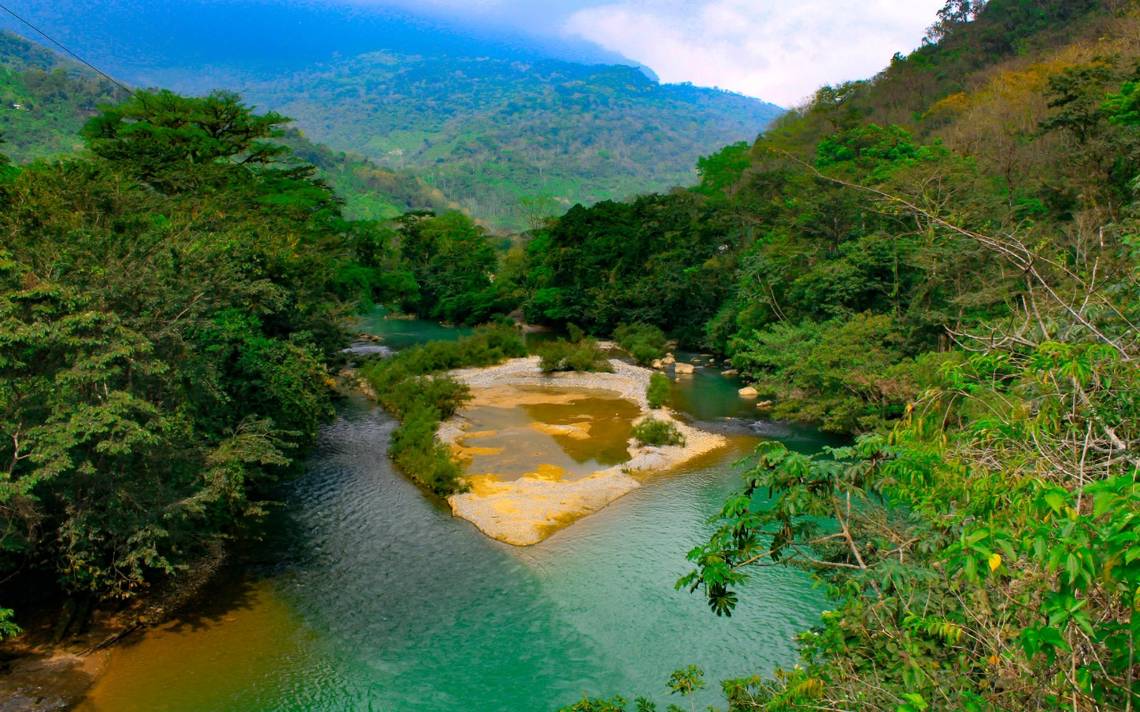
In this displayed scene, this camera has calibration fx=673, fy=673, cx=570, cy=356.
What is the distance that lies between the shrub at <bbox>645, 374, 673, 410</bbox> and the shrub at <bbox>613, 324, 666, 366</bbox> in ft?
21.9

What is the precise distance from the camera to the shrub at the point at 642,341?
31484 millimetres

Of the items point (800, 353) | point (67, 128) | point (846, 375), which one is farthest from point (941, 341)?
point (67, 128)

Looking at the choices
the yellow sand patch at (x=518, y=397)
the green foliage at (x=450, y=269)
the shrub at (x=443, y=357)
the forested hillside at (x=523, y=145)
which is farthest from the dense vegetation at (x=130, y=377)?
the forested hillside at (x=523, y=145)

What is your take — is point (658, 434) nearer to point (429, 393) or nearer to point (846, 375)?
point (846, 375)

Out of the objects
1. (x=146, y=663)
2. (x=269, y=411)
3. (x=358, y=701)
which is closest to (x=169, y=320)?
(x=269, y=411)

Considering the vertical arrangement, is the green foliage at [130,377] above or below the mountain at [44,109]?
below

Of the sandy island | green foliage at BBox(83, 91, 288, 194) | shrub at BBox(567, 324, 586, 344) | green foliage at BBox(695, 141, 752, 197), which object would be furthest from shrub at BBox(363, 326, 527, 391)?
green foliage at BBox(695, 141, 752, 197)

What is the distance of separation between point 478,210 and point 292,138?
28046mm

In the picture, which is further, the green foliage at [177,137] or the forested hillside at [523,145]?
the forested hillside at [523,145]

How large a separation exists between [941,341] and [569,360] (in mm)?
14606

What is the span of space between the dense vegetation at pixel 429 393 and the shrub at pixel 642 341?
5327 millimetres

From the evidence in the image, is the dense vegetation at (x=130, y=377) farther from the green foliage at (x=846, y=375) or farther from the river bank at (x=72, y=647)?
the green foliage at (x=846, y=375)

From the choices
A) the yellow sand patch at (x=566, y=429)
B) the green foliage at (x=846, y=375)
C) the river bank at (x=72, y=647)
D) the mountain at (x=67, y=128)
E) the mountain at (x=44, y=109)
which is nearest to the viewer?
the river bank at (x=72, y=647)

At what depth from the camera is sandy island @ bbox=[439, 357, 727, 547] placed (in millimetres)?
14617
